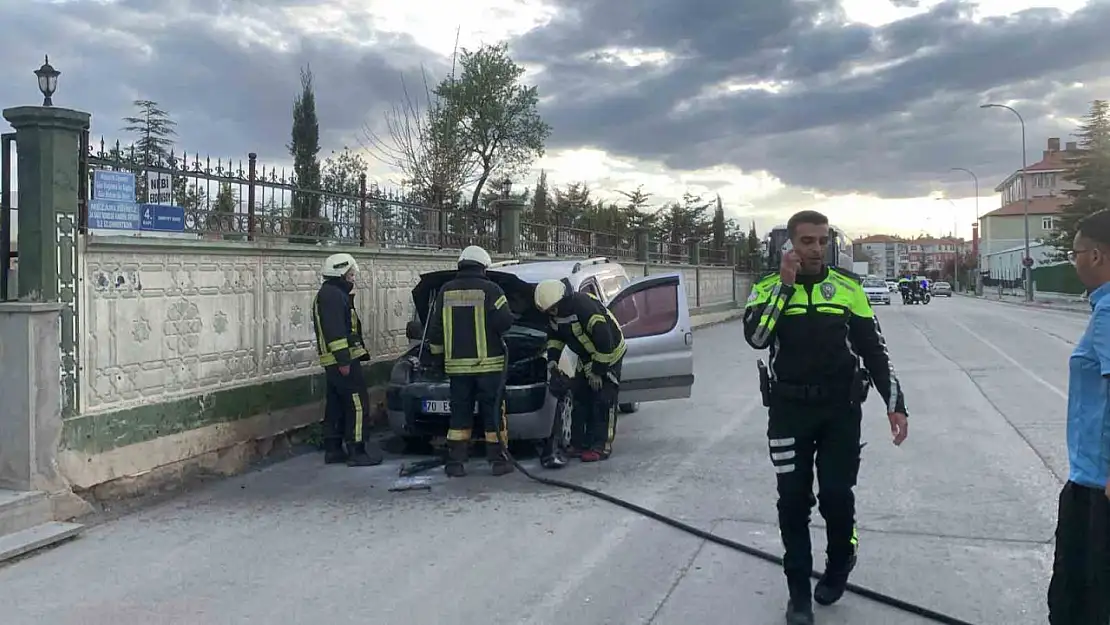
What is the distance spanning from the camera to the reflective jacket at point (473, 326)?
24.7ft

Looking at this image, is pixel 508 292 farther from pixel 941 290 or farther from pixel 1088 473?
pixel 941 290

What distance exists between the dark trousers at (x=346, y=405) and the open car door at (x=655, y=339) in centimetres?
251

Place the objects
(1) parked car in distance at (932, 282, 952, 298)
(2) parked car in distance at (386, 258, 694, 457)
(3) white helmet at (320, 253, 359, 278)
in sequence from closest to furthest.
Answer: (2) parked car in distance at (386, 258, 694, 457)
(3) white helmet at (320, 253, 359, 278)
(1) parked car in distance at (932, 282, 952, 298)

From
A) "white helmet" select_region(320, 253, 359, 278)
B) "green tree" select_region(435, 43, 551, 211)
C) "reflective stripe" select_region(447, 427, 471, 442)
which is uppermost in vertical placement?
"green tree" select_region(435, 43, 551, 211)

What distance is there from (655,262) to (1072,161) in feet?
139

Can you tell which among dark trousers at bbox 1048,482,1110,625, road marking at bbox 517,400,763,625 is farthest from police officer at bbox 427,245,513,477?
dark trousers at bbox 1048,482,1110,625

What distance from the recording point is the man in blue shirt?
3020 millimetres

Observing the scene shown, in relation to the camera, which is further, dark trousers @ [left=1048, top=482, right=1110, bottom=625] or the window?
the window

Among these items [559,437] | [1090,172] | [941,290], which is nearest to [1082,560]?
[559,437]

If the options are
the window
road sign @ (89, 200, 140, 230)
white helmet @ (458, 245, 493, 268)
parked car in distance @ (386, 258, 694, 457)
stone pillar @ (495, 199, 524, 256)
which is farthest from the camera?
stone pillar @ (495, 199, 524, 256)

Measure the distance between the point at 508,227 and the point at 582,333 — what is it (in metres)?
7.37

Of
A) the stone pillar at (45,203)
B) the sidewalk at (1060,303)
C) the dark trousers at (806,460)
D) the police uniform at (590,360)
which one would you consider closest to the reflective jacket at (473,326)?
the police uniform at (590,360)

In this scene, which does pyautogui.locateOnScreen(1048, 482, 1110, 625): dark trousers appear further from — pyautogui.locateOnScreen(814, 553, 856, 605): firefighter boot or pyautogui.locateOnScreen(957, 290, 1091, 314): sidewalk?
pyautogui.locateOnScreen(957, 290, 1091, 314): sidewalk

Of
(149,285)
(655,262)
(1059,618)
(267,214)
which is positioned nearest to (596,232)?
(655,262)
